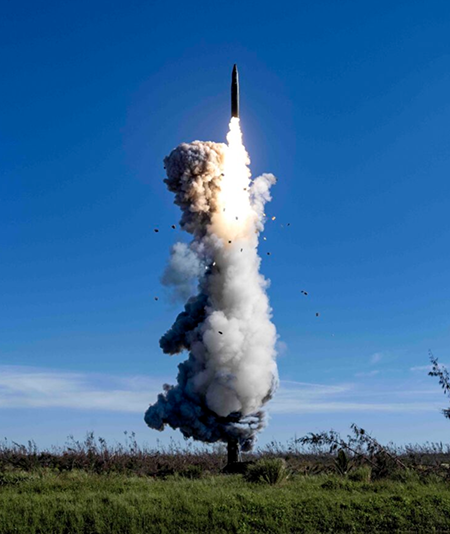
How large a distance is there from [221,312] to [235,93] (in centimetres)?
1390

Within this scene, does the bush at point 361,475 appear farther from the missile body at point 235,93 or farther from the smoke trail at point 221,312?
the missile body at point 235,93

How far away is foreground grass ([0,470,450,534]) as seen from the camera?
2030cm

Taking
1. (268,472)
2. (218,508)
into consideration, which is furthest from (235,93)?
(218,508)

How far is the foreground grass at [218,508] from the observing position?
66.6 ft

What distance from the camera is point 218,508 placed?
21297 millimetres

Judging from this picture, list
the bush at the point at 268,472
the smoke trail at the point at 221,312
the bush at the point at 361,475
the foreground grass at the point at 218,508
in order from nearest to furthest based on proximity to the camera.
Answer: the foreground grass at the point at 218,508 → the bush at the point at 268,472 → the bush at the point at 361,475 → the smoke trail at the point at 221,312

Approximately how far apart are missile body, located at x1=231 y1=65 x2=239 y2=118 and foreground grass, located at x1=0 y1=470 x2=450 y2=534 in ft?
79.6

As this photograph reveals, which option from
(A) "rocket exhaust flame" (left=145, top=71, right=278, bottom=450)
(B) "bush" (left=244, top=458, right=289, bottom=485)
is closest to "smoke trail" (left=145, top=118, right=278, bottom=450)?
(A) "rocket exhaust flame" (left=145, top=71, right=278, bottom=450)

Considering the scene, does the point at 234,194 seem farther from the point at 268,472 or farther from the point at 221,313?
the point at 268,472

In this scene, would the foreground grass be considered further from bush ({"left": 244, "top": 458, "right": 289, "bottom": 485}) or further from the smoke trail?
the smoke trail

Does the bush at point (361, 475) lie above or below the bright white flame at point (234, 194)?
below

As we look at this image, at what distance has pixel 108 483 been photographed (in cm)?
2580

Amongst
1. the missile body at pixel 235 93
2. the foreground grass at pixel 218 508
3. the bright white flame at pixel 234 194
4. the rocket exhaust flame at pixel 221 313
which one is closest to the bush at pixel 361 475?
the foreground grass at pixel 218 508

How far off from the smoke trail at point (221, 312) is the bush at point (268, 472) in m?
11.2
